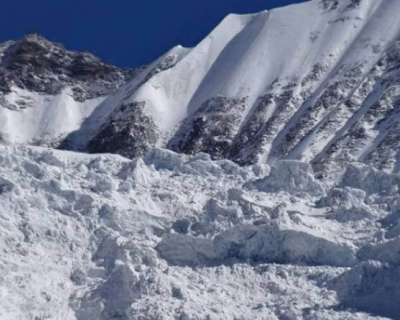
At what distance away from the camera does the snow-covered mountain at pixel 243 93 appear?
3957 inches

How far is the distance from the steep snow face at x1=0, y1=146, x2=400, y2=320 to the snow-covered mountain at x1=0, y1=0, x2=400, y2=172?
2909cm

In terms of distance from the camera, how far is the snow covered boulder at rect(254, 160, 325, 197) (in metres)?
61.1

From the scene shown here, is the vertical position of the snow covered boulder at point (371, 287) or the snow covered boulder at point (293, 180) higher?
the snow covered boulder at point (293, 180)

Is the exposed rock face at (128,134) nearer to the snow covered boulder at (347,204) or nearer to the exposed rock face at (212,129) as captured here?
the exposed rock face at (212,129)

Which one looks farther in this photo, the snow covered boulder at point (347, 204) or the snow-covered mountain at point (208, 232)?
the snow covered boulder at point (347, 204)

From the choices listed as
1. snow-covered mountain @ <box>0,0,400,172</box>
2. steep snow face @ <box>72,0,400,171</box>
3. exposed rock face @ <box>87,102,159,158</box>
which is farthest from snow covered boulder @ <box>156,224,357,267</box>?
exposed rock face @ <box>87,102,159,158</box>

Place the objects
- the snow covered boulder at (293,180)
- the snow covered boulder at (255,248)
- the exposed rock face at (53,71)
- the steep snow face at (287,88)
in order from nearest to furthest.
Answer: the snow covered boulder at (255,248), the snow covered boulder at (293,180), the steep snow face at (287,88), the exposed rock face at (53,71)

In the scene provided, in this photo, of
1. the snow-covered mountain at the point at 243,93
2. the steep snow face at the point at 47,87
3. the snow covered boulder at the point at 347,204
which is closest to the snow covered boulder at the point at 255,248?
the snow covered boulder at the point at 347,204

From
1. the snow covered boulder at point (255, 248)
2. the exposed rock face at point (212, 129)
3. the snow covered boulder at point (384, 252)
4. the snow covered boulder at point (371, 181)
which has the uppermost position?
the exposed rock face at point (212, 129)

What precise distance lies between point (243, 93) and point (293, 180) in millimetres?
56478

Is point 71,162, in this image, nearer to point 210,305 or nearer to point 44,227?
point 44,227

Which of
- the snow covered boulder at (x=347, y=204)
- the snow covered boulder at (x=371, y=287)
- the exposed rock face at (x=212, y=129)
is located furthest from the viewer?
the exposed rock face at (x=212, y=129)

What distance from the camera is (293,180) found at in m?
61.2

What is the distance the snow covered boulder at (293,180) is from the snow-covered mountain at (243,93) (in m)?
26.7
